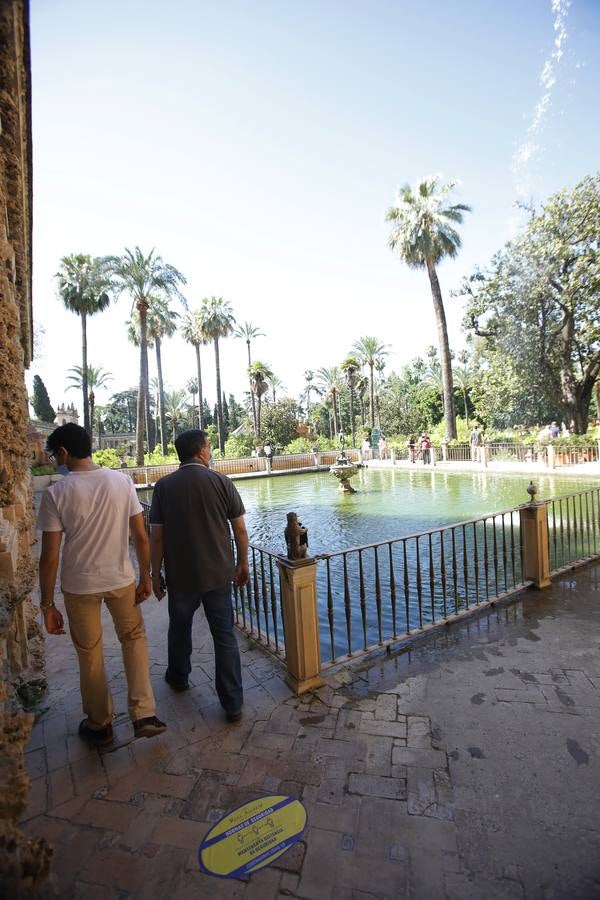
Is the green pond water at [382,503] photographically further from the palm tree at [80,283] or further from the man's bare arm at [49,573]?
the palm tree at [80,283]

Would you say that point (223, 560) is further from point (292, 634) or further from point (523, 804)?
point (523, 804)

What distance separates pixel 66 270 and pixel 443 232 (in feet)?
72.1

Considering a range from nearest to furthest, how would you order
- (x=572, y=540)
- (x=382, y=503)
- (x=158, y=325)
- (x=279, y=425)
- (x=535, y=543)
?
(x=535, y=543), (x=572, y=540), (x=382, y=503), (x=158, y=325), (x=279, y=425)

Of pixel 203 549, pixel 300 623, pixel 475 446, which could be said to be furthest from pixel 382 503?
pixel 203 549

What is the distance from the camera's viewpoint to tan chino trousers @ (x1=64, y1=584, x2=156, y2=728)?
2.52 meters

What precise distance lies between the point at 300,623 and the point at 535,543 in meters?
3.14

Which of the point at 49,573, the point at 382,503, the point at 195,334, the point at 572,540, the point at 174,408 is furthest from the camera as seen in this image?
the point at 174,408

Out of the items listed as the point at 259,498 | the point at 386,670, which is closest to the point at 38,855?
the point at 386,670

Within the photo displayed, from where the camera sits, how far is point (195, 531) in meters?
2.77

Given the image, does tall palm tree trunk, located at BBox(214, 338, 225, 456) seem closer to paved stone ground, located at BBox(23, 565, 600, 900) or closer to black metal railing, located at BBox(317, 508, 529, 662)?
black metal railing, located at BBox(317, 508, 529, 662)

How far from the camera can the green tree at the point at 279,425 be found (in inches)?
1469

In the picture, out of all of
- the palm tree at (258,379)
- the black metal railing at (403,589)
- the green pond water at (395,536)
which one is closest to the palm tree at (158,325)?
the palm tree at (258,379)

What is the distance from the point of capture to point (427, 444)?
76.8 ft

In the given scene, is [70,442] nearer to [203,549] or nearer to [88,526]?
[88,526]
